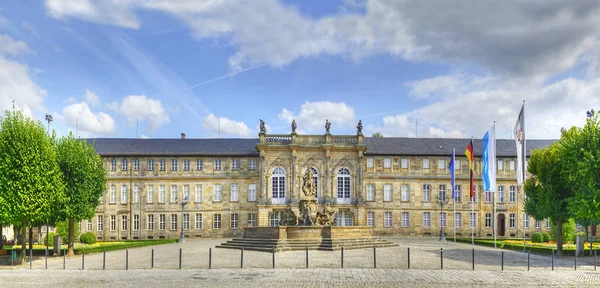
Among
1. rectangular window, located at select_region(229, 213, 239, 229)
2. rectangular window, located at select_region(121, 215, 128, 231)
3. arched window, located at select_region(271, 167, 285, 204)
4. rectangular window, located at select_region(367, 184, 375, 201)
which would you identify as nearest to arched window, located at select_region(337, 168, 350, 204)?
rectangular window, located at select_region(367, 184, 375, 201)

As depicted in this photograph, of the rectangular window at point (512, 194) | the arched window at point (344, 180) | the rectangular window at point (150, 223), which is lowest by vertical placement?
the rectangular window at point (150, 223)

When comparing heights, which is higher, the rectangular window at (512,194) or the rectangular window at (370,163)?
the rectangular window at (370,163)

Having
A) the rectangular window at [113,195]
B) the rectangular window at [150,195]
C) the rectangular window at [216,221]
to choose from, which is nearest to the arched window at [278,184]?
the rectangular window at [216,221]

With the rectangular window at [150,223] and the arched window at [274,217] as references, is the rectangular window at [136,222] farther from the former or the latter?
the arched window at [274,217]

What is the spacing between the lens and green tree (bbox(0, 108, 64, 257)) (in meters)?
30.1

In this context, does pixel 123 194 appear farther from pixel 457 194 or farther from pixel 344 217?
pixel 457 194

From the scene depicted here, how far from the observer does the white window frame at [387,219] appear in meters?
60.2

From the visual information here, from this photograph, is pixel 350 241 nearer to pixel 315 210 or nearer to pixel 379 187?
pixel 315 210

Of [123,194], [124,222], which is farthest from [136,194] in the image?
[124,222]

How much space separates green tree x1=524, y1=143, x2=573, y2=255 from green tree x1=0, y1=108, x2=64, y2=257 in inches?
1172

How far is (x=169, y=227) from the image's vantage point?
2373 inches

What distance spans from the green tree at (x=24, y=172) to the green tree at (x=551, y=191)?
2976 cm

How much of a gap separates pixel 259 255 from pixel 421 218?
33.1 m

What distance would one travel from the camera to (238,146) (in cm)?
6300
